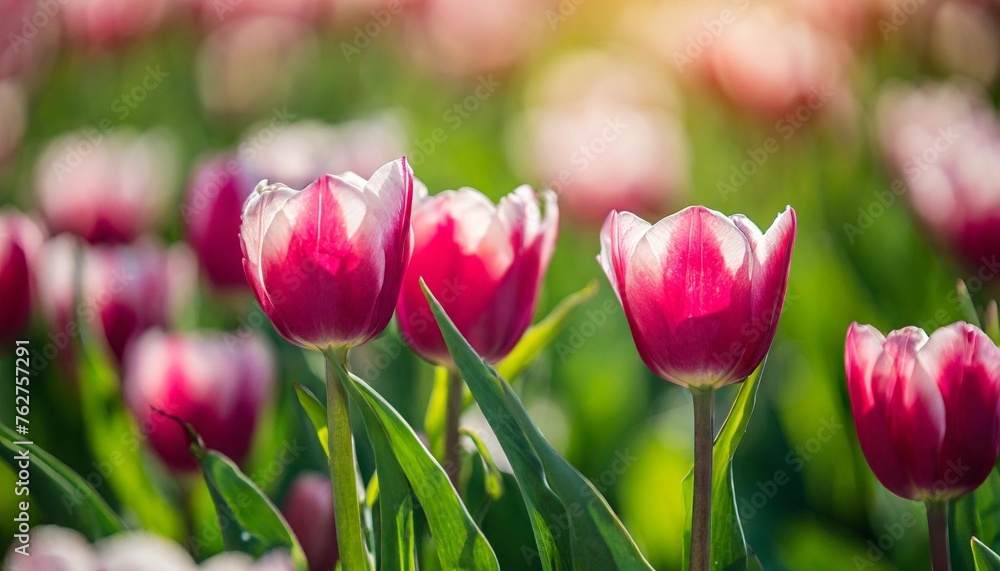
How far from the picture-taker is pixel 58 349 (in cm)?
131

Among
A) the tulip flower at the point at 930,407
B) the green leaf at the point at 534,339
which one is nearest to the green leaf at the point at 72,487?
the green leaf at the point at 534,339

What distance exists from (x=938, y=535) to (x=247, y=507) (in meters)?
0.52

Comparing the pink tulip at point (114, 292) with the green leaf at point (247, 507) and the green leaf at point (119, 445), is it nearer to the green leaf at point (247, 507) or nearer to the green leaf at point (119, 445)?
the green leaf at point (119, 445)

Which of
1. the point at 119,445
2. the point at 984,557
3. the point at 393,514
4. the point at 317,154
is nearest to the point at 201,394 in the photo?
the point at 119,445

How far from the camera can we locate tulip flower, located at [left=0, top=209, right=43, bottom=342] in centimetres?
106

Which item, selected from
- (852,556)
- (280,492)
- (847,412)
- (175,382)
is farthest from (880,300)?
(175,382)

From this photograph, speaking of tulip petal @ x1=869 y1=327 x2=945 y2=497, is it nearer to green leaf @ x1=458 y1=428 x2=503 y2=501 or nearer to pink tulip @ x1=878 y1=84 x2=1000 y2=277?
green leaf @ x1=458 y1=428 x2=503 y2=501

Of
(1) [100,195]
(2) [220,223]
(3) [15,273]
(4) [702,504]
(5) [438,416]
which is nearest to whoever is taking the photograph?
(4) [702,504]

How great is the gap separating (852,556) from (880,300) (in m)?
0.59

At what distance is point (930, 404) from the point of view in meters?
0.66

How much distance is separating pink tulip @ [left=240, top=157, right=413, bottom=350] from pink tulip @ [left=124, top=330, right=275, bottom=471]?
1.18ft

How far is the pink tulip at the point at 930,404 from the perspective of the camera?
0.65 metres

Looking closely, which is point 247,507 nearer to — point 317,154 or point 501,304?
point 501,304

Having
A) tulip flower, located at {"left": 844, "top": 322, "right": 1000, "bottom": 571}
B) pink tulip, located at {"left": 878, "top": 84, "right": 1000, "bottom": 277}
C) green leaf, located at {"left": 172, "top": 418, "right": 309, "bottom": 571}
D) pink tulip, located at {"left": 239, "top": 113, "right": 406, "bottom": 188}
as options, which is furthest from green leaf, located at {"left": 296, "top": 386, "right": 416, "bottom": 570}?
pink tulip, located at {"left": 878, "top": 84, "right": 1000, "bottom": 277}
